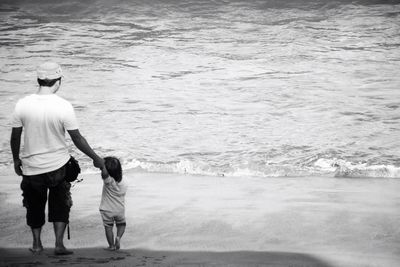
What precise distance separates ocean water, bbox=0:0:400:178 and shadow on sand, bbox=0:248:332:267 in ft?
9.81

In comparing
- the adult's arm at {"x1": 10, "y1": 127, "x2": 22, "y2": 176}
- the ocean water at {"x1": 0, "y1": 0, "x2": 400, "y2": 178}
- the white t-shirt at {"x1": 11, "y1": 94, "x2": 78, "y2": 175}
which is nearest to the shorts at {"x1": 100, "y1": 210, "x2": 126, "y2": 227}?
the white t-shirt at {"x1": 11, "y1": 94, "x2": 78, "y2": 175}

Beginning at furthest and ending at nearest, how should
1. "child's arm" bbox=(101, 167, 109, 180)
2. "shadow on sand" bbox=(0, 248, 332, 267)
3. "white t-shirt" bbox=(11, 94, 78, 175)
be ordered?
"child's arm" bbox=(101, 167, 109, 180) < "white t-shirt" bbox=(11, 94, 78, 175) < "shadow on sand" bbox=(0, 248, 332, 267)

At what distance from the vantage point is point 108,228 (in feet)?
13.6

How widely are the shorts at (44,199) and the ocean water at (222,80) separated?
3133 mm

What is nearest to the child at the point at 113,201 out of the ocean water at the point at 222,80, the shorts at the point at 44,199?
the shorts at the point at 44,199

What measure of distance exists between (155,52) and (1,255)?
34.8ft

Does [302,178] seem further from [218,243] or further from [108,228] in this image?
[108,228]

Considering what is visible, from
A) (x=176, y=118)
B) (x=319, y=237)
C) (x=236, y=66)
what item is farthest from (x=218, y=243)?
(x=236, y=66)

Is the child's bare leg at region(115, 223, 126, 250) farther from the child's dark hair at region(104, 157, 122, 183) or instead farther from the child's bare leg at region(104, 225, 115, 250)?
the child's dark hair at region(104, 157, 122, 183)

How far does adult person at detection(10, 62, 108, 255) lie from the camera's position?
12.7ft

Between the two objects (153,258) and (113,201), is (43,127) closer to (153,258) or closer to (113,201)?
(113,201)

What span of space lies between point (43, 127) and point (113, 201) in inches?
28.5

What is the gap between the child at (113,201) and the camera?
13.5ft

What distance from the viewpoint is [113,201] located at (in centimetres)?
420
